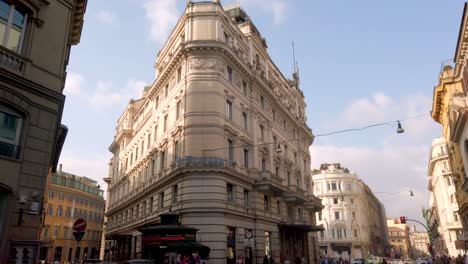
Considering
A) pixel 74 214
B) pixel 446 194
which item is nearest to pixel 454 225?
A: pixel 446 194

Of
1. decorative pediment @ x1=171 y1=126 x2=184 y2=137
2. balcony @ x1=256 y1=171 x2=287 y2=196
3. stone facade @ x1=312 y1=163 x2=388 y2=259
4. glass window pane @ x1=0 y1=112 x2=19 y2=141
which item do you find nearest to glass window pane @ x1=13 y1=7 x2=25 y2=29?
glass window pane @ x1=0 y1=112 x2=19 y2=141

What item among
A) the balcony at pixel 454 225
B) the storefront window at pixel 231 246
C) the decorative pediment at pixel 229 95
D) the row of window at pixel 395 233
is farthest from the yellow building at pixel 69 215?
the row of window at pixel 395 233

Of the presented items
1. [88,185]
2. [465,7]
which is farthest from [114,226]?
[465,7]

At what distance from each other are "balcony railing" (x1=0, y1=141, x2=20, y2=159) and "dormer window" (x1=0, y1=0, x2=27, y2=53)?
3418 millimetres

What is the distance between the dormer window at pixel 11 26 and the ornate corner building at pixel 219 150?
14.7 m

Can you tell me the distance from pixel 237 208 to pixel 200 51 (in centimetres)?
1340

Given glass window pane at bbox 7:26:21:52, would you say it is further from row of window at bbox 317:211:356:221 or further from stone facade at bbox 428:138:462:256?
row of window at bbox 317:211:356:221

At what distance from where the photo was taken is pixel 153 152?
3562 centimetres

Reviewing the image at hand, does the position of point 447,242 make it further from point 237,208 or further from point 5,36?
point 5,36

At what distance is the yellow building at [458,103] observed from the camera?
25547 mm

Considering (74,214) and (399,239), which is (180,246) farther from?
(399,239)

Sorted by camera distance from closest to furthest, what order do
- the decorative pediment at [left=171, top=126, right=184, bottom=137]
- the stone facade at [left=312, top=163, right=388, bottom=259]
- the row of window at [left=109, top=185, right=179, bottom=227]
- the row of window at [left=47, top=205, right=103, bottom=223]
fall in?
the row of window at [left=109, top=185, right=179, bottom=227], the decorative pediment at [left=171, top=126, right=184, bottom=137], the row of window at [left=47, top=205, right=103, bottom=223], the stone facade at [left=312, top=163, right=388, bottom=259]

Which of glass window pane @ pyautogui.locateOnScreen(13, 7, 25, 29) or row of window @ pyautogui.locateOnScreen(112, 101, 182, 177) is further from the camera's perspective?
row of window @ pyautogui.locateOnScreen(112, 101, 182, 177)

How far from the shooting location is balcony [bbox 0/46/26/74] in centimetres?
1201
